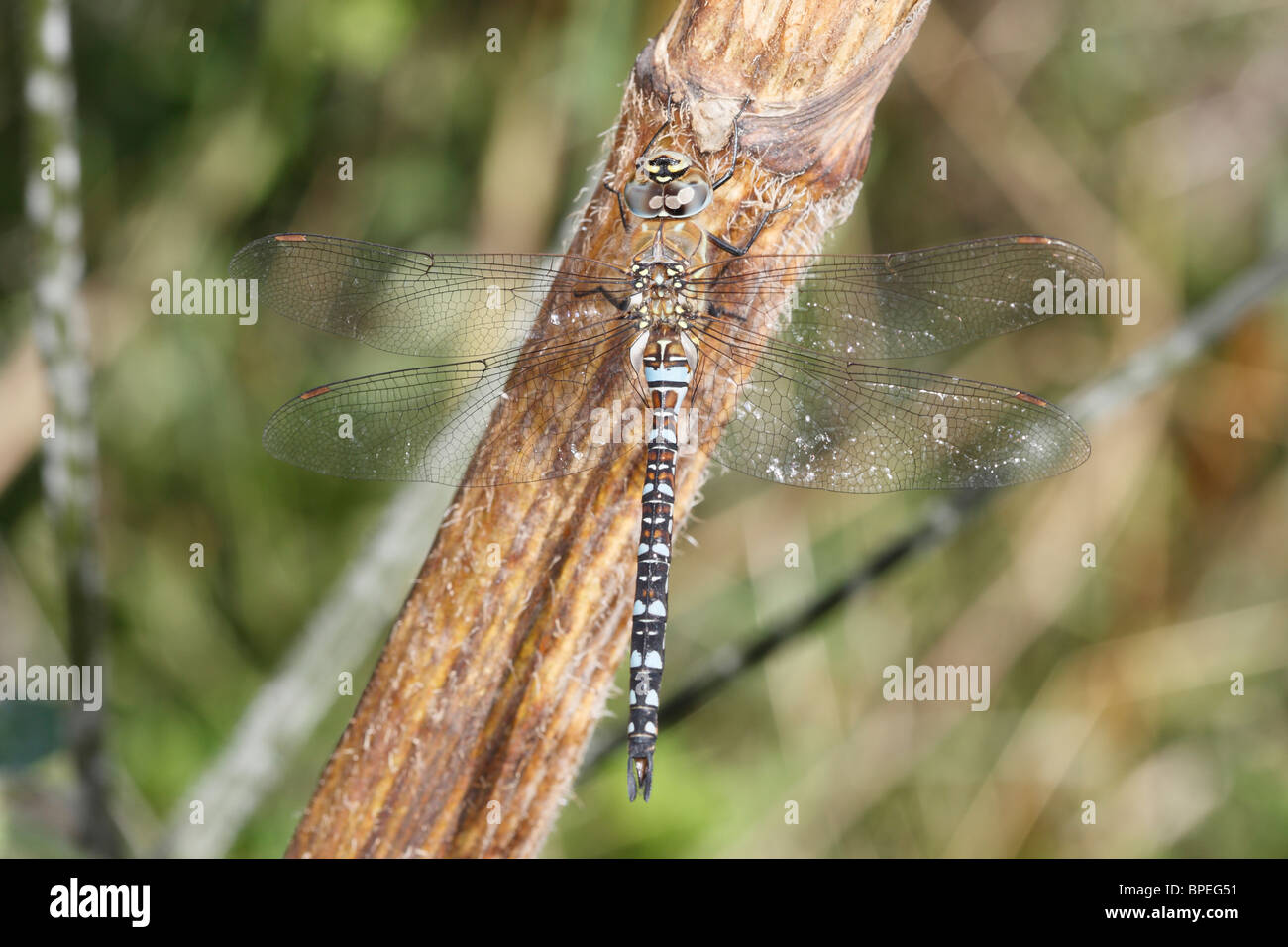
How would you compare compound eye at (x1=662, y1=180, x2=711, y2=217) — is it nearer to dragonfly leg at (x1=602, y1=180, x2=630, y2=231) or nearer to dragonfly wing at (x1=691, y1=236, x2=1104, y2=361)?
dragonfly leg at (x1=602, y1=180, x2=630, y2=231)

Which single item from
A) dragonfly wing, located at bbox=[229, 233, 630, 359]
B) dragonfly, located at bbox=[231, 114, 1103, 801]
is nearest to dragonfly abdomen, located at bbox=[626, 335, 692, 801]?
dragonfly, located at bbox=[231, 114, 1103, 801]

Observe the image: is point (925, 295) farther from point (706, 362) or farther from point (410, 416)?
point (410, 416)

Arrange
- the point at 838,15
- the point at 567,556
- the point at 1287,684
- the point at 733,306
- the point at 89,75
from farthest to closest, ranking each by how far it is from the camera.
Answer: the point at 1287,684, the point at 89,75, the point at 733,306, the point at 567,556, the point at 838,15

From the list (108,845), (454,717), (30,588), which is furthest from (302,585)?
(454,717)

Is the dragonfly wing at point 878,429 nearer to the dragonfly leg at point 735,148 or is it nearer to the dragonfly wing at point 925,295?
the dragonfly wing at point 925,295

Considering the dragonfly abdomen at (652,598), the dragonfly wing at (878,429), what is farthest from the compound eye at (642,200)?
the dragonfly wing at (878,429)

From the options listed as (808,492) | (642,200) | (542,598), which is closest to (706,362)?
(642,200)

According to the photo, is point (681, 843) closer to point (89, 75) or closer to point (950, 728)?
point (950, 728)
